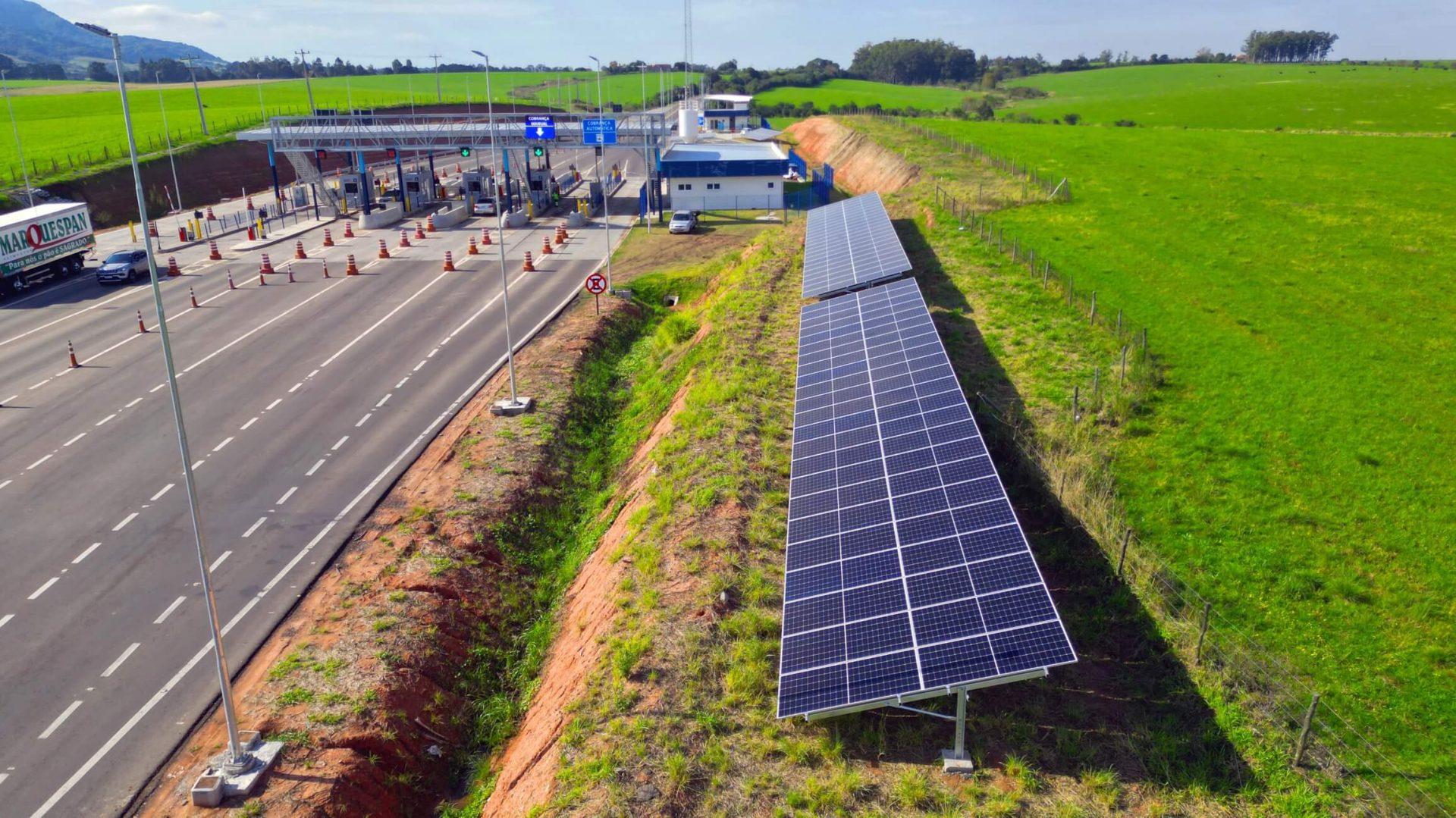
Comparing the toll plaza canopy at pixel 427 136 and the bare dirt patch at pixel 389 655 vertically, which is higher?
the toll plaza canopy at pixel 427 136

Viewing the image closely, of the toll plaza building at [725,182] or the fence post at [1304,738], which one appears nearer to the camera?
the fence post at [1304,738]

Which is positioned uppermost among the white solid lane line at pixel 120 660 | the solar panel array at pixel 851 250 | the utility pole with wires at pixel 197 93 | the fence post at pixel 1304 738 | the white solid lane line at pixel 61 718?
the utility pole with wires at pixel 197 93

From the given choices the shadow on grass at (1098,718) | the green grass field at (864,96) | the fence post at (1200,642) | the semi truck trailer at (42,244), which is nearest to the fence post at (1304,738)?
the shadow on grass at (1098,718)

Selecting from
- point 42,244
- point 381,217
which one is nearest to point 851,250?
point 42,244

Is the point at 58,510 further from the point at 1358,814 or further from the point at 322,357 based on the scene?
the point at 1358,814

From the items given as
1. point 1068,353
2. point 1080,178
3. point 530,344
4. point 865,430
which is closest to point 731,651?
point 865,430

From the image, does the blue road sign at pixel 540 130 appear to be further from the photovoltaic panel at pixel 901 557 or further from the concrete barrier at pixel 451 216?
the photovoltaic panel at pixel 901 557

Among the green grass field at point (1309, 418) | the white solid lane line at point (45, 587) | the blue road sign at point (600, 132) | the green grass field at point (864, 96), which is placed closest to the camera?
the green grass field at point (1309, 418)
